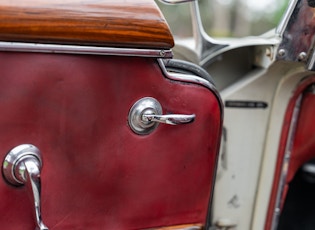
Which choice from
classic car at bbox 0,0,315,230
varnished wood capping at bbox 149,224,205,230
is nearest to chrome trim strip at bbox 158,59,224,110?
classic car at bbox 0,0,315,230

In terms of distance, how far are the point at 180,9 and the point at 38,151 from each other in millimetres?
12876

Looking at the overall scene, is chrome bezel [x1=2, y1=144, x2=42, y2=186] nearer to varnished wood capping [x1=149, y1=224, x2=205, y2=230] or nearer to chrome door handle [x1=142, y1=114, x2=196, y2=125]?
chrome door handle [x1=142, y1=114, x2=196, y2=125]

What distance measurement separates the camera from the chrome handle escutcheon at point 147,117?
1059 millimetres

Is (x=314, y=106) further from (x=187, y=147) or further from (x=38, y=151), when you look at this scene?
(x=38, y=151)

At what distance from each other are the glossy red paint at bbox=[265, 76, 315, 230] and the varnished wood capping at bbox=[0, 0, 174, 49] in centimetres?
52

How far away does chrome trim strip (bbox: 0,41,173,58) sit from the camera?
923mm

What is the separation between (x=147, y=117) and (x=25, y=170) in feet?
0.85

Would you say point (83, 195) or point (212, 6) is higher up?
point (83, 195)

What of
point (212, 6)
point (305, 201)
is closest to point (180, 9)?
point (212, 6)

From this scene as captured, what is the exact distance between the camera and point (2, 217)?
3.21ft

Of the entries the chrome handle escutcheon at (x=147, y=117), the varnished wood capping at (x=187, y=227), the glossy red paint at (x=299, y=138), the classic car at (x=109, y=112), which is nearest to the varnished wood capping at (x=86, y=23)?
the classic car at (x=109, y=112)

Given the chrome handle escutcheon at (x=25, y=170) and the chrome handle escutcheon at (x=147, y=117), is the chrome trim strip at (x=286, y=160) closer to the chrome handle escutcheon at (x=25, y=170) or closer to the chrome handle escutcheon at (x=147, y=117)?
the chrome handle escutcheon at (x=147, y=117)

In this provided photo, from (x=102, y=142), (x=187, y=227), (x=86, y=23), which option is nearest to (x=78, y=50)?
(x=86, y=23)

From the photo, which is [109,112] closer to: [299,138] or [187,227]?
[187,227]
